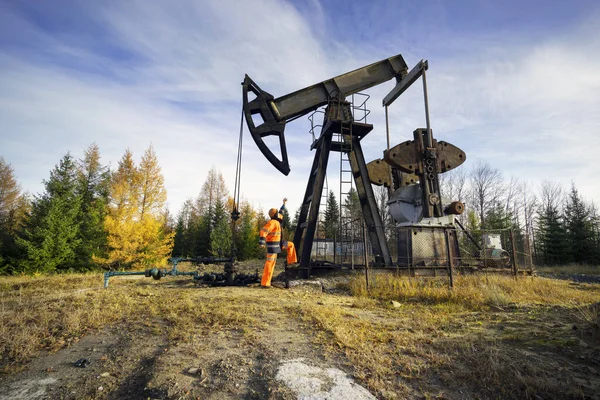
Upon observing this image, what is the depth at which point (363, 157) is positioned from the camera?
9906mm

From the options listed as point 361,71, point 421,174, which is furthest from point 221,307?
point 361,71

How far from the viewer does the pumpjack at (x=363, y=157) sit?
899 centimetres

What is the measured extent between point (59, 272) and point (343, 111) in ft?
58.0

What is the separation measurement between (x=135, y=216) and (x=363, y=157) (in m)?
15.5

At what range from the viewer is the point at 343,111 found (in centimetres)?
977

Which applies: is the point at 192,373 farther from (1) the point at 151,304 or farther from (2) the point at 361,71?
(2) the point at 361,71

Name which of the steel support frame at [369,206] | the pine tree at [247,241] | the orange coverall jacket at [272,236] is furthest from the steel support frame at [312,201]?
the pine tree at [247,241]

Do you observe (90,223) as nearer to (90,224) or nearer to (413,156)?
(90,224)

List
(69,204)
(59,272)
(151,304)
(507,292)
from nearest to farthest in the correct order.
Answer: (151,304) < (507,292) < (59,272) < (69,204)

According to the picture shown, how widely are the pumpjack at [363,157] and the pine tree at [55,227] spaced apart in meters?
14.9

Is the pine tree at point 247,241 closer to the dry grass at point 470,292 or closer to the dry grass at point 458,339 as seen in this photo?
the dry grass at point 470,292

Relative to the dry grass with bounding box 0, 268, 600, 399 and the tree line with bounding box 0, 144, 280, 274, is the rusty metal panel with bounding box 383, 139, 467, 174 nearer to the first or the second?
the dry grass with bounding box 0, 268, 600, 399

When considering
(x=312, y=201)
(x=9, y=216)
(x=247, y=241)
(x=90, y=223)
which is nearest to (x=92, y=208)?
(x=90, y=223)

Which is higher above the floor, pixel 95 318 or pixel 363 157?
pixel 363 157
